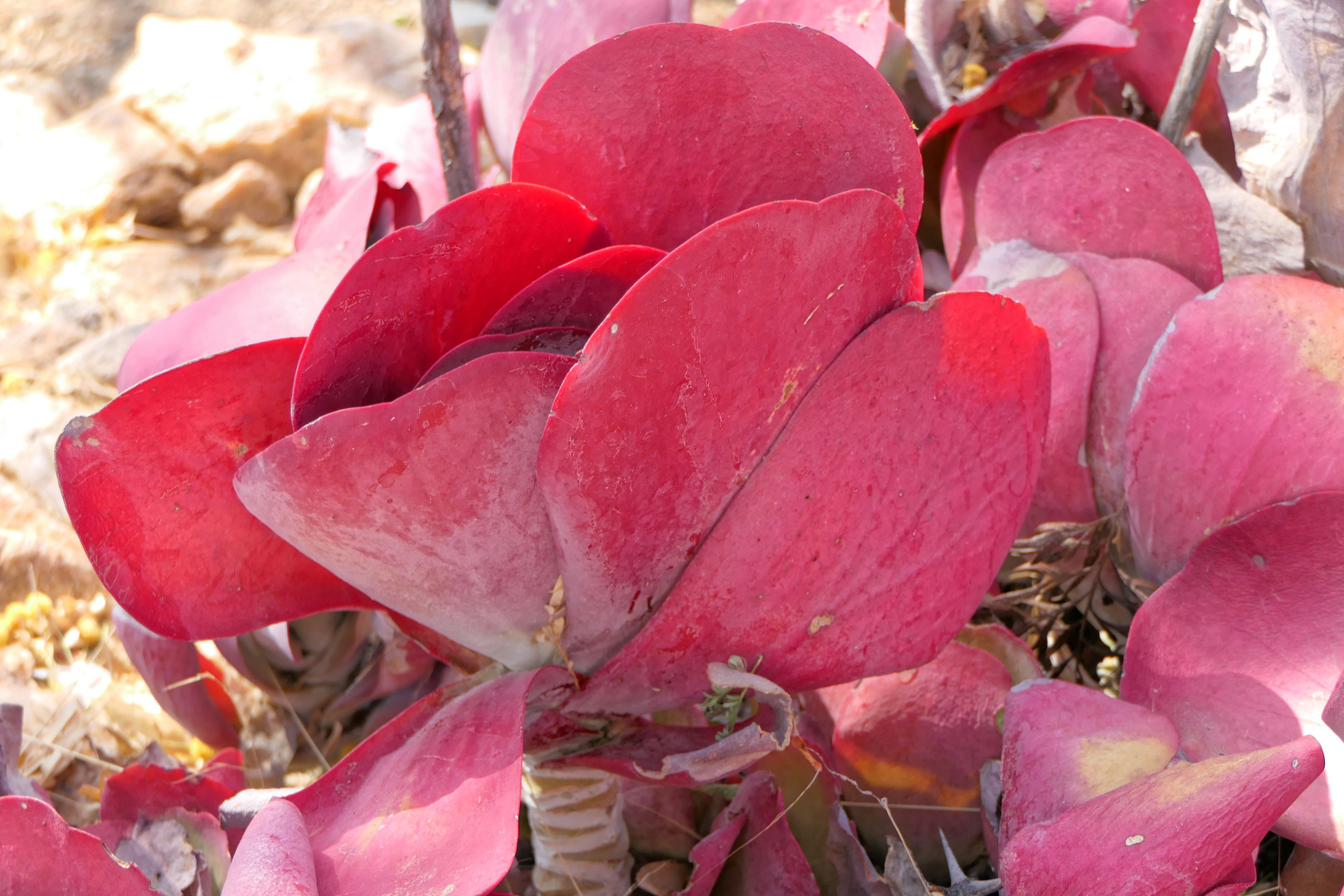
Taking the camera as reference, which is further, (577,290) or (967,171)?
(967,171)

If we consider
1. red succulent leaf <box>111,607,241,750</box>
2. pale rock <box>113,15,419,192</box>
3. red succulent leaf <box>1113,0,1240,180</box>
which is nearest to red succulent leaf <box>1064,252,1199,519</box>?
red succulent leaf <box>1113,0,1240,180</box>

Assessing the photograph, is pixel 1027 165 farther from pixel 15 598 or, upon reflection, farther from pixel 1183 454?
pixel 15 598

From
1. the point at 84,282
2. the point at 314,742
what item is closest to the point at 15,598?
the point at 314,742

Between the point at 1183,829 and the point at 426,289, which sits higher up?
the point at 426,289

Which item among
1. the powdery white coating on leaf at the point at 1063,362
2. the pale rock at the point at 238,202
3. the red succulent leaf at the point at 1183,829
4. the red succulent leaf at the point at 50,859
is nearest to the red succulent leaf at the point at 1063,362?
the powdery white coating on leaf at the point at 1063,362

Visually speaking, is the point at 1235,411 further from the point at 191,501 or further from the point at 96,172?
the point at 96,172

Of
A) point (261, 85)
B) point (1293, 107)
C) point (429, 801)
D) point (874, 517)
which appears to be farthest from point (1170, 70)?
point (261, 85)

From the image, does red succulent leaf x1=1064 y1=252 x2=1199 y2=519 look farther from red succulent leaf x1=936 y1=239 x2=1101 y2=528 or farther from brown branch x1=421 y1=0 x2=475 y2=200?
brown branch x1=421 y1=0 x2=475 y2=200
